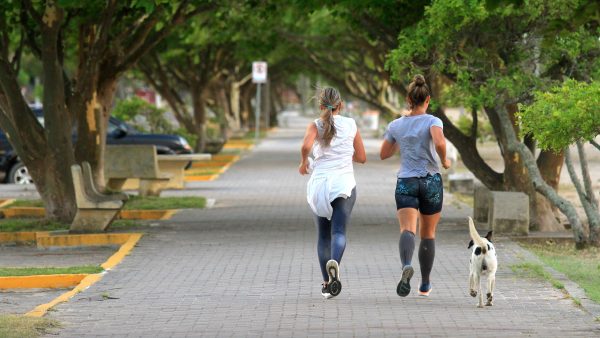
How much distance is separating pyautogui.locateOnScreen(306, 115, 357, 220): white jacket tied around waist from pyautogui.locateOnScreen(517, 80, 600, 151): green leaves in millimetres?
2737

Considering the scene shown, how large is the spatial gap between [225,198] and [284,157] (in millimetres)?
16496

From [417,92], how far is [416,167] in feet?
1.77

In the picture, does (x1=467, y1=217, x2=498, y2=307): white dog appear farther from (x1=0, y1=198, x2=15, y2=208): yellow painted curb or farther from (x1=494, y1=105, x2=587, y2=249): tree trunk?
(x1=0, y1=198, x2=15, y2=208): yellow painted curb

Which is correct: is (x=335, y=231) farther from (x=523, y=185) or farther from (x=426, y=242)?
(x=523, y=185)

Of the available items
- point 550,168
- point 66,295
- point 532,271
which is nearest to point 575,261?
point 532,271

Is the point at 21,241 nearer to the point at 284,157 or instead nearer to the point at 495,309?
the point at 495,309

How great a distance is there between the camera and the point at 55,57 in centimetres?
1853

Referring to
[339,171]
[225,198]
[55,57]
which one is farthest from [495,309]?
[225,198]

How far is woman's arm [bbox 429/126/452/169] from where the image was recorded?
9836 mm

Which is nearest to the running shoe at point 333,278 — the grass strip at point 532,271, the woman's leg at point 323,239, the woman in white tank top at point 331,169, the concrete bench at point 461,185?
the woman in white tank top at point 331,169

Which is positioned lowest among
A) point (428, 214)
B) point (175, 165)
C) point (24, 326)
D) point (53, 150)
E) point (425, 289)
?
point (175, 165)

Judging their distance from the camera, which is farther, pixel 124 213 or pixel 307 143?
pixel 124 213

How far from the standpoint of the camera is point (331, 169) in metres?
10.2

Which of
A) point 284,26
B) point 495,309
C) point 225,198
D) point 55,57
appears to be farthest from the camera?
point 284,26
